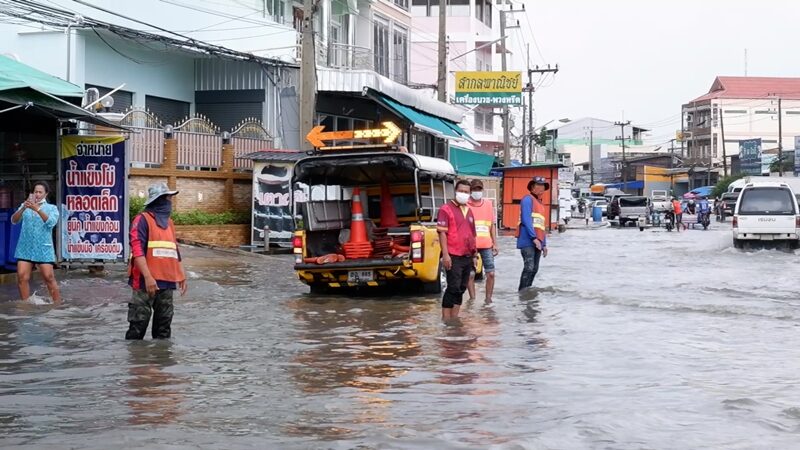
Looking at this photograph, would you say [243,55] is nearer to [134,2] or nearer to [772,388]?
[134,2]

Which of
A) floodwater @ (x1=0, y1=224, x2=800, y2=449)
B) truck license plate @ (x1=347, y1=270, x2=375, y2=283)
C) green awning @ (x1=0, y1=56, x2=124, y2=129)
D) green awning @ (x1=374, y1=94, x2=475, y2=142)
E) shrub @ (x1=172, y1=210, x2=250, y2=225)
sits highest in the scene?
green awning @ (x1=374, y1=94, x2=475, y2=142)

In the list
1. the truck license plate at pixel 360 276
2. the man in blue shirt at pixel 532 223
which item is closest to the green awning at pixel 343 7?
the man in blue shirt at pixel 532 223

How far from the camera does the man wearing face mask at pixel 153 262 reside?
9.91 metres

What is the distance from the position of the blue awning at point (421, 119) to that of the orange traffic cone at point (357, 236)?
15.5 meters

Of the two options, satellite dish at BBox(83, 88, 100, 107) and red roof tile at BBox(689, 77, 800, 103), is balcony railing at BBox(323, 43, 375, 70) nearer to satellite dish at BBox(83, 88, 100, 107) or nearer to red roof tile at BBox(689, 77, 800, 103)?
satellite dish at BBox(83, 88, 100, 107)

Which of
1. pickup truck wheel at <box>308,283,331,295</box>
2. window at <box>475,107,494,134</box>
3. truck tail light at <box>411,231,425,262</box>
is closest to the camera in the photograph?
truck tail light at <box>411,231,425,262</box>

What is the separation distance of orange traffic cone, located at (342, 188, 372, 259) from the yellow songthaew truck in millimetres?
152

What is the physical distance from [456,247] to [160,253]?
160 inches

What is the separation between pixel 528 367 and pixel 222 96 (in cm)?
2410

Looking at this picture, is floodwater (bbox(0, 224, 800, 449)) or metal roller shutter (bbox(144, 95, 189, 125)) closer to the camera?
floodwater (bbox(0, 224, 800, 449))

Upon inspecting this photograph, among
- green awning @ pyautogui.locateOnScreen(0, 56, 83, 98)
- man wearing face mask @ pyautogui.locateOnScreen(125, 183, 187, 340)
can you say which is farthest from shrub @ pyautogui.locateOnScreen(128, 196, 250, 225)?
man wearing face mask @ pyautogui.locateOnScreen(125, 183, 187, 340)

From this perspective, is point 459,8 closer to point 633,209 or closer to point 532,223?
point 633,209

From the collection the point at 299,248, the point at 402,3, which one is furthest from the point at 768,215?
the point at 402,3

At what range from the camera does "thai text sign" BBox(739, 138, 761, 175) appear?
289 feet
